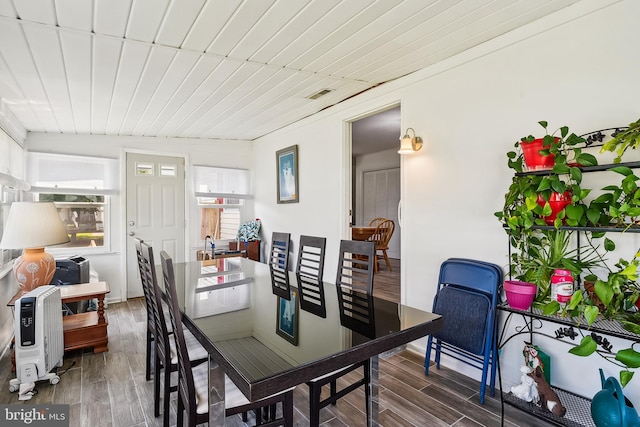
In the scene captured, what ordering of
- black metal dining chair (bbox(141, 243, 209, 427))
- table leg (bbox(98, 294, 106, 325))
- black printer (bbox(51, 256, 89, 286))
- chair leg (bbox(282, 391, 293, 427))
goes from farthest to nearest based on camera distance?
1. black printer (bbox(51, 256, 89, 286))
2. table leg (bbox(98, 294, 106, 325))
3. black metal dining chair (bbox(141, 243, 209, 427))
4. chair leg (bbox(282, 391, 293, 427))

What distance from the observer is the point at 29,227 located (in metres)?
2.47

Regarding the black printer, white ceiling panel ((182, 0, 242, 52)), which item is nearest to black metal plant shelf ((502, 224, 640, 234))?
white ceiling panel ((182, 0, 242, 52))

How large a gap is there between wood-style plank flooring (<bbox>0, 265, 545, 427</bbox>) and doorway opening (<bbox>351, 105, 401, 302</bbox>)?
293 cm

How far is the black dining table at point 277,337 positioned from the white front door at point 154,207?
122 inches

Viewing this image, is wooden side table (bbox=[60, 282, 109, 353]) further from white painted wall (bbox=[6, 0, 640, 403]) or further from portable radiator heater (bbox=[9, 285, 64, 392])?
white painted wall (bbox=[6, 0, 640, 403])

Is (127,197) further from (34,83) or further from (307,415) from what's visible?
(307,415)

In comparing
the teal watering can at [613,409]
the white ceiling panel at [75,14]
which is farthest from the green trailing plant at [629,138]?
the white ceiling panel at [75,14]

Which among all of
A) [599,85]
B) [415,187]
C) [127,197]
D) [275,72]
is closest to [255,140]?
[127,197]

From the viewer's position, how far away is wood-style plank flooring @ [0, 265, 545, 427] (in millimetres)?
1966

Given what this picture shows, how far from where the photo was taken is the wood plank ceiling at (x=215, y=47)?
178 centimetres

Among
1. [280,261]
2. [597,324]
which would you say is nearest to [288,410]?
[597,324]

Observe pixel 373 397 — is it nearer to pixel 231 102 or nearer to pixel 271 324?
pixel 271 324

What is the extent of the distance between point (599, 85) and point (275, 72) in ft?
7.12

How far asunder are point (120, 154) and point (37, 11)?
3.14 meters
